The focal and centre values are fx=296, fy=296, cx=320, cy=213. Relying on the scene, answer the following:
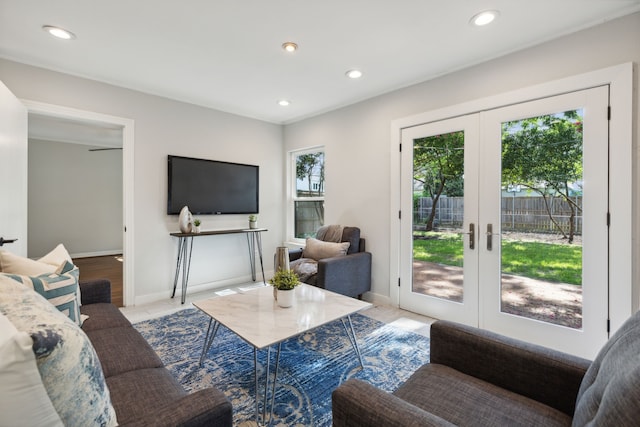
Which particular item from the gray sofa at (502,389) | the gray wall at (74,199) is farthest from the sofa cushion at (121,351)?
the gray wall at (74,199)

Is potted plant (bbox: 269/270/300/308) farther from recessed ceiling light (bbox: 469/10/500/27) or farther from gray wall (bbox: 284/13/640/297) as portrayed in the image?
recessed ceiling light (bbox: 469/10/500/27)

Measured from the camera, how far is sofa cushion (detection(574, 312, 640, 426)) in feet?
1.95

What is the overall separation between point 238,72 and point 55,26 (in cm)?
140

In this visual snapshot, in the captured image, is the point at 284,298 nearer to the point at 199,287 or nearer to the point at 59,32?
the point at 199,287

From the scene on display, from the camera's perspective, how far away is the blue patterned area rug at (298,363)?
1722mm

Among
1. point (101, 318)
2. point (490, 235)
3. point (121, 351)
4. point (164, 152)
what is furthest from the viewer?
point (164, 152)

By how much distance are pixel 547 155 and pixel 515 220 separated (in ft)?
1.88

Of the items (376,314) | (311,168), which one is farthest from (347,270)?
(311,168)

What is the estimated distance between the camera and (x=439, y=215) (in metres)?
3.04

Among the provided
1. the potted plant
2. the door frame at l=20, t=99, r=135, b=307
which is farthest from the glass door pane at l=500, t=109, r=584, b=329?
the door frame at l=20, t=99, r=135, b=307

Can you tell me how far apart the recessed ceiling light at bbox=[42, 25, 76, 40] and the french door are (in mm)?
3102

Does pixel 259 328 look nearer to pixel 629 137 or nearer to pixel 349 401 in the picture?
pixel 349 401

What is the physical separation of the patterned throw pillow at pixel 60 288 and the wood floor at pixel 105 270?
2267mm

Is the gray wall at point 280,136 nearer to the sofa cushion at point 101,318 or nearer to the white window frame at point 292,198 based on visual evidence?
the white window frame at point 292,198
